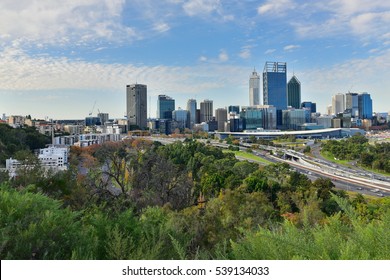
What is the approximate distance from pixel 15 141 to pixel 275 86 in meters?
57.3

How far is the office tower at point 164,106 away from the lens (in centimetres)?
7131

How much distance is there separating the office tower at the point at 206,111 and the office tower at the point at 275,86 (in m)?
11.2

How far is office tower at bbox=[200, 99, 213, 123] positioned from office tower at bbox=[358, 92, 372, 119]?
32.2 metres

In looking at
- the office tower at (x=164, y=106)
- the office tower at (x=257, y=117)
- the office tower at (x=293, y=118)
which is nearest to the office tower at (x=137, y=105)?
the office tower at (x=164, y=106)

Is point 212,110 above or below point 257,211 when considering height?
above

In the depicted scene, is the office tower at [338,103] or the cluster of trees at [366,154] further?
the office tower at [338,103]

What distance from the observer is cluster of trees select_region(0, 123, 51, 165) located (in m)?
21.2

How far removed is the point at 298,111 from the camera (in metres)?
66.2

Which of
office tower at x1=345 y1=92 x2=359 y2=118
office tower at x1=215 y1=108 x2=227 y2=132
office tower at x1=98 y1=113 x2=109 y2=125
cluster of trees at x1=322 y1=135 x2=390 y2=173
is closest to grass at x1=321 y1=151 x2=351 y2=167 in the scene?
cluster of trees at x1=322 y1=135 x2=390 y2=173

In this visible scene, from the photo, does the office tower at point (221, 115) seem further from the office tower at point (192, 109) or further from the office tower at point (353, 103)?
the office tower at point (353, 103)
